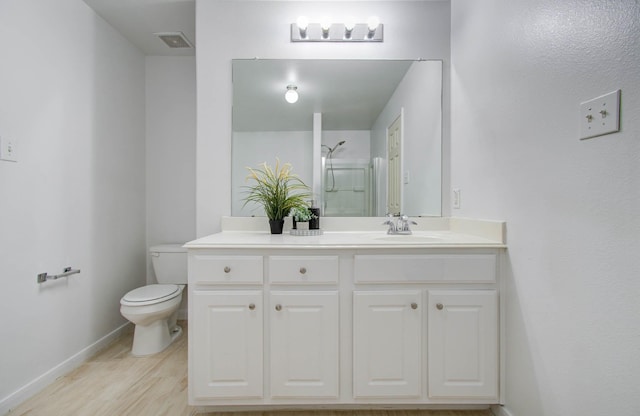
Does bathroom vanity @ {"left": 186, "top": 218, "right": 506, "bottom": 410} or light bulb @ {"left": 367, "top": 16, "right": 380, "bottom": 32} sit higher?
light bulb @ {"left": 367, "top": 16, "right": 380, "bottom": 32}

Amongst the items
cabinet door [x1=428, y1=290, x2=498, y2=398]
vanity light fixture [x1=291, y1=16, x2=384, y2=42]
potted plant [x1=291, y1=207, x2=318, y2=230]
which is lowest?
cabinet door [x1=428, y1=290, x2=498, y2=398]

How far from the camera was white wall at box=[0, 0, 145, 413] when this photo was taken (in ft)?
4.98

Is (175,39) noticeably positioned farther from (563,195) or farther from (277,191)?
(563,195)

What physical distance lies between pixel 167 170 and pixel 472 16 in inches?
96.7

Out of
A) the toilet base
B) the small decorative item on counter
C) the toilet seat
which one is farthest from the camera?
the toilet base

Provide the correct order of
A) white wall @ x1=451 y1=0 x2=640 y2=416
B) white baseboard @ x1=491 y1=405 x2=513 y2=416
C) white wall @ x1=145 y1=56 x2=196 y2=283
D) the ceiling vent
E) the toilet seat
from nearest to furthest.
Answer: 1. white wall @ x1=451 y1=0 x2=640 y2=416
2. white baseboard @ x1=491 y1=405 x2=513 y2=416
3. the toilet seat
4. the ceiling vent
5. white wall @ x1=145 y1=56 x2=196 y2=283

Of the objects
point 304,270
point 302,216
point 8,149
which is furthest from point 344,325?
point 8,149

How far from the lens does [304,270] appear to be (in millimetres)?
1387

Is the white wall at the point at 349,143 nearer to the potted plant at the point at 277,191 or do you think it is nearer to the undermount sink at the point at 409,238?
the potted plant at the point at 277,191

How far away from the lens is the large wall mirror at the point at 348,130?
197cm

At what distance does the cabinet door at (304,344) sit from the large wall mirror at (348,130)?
2.42 ft

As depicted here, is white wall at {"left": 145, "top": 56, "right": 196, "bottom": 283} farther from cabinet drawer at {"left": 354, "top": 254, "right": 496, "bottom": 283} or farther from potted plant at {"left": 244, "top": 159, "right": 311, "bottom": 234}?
cabinet drawer at {"left": 354, "top": 254, "right": 496, "bottom": 283}

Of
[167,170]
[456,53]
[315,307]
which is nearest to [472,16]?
[456,53]

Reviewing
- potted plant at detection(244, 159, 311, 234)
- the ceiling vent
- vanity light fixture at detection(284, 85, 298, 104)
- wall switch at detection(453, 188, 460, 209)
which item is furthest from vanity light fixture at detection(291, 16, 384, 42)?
wall switch at detection(453, 188, 460, 209)
